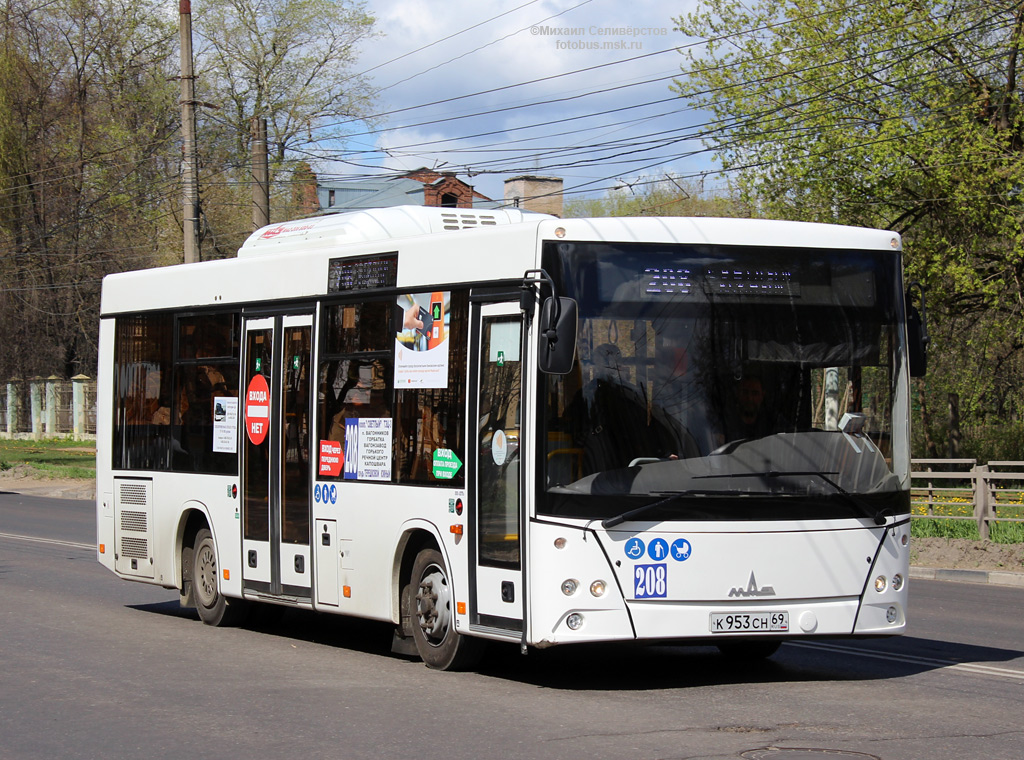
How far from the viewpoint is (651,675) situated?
923cm

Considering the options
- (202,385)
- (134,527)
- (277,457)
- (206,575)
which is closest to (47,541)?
(134,527)

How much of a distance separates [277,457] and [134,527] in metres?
2.73

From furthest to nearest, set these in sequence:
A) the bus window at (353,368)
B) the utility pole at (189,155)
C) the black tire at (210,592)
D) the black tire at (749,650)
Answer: the utility pole at (189,155) < the black tire at (210,592) < the bus window at (353,368) < the black tire at (749,650)

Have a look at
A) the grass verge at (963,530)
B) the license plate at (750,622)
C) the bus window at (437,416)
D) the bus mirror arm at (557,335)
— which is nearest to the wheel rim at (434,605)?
the bus window at (437,416)

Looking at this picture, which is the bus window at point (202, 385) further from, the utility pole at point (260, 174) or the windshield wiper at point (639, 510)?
the utility pole at point (260, 174)

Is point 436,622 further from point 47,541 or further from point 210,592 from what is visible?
point 47,541

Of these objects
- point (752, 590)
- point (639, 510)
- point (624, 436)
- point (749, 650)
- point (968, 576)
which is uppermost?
point (624, 436)

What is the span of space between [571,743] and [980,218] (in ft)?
78.1

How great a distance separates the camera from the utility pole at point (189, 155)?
2392 centimetres

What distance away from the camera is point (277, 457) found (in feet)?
36.1

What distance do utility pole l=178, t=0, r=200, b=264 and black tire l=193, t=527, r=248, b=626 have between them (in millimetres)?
12214

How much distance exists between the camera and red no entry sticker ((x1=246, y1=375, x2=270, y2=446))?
11202 mm

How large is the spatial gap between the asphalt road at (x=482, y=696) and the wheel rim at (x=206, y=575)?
0.28 metres

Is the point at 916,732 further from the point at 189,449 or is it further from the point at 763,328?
the point at 189,449
